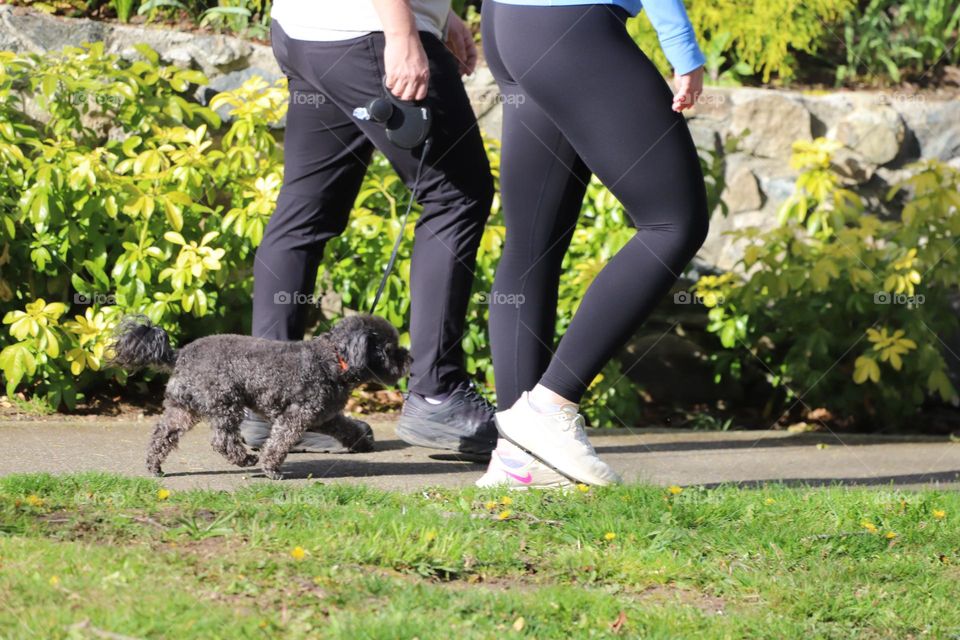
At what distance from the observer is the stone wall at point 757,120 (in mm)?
5875

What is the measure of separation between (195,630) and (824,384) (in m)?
4.24

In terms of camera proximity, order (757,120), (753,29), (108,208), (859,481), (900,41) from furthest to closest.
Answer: (900,41) < (753,29) < (757,120) < (108,208) < (859,481)

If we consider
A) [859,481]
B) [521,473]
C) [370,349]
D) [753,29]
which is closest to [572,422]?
[521,473]

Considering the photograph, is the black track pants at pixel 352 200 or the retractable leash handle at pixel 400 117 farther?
the black track pants at pixel 352 200

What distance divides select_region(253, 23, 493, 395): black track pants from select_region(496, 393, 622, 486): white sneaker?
0.68 m

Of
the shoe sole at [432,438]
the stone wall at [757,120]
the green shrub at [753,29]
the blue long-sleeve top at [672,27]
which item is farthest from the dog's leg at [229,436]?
the green shrub at [753,29]

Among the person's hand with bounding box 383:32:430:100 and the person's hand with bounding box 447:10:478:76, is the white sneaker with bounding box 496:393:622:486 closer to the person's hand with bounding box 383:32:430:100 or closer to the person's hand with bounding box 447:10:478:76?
the person's hand with bounding box 383:32:430:100

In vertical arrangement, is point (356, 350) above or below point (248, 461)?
above

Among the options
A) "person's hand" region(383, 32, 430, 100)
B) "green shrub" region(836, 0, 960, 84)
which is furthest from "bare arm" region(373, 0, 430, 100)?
"green shrub" region(836, 0, 960, 84)

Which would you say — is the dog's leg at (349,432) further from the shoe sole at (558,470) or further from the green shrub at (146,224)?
the green shrub at (146,224)

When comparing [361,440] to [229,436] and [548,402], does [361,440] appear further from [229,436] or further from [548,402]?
[548,402]

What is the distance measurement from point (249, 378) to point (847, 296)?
3.20 metres

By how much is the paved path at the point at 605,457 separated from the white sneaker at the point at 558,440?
28 cm

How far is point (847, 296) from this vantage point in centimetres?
562
